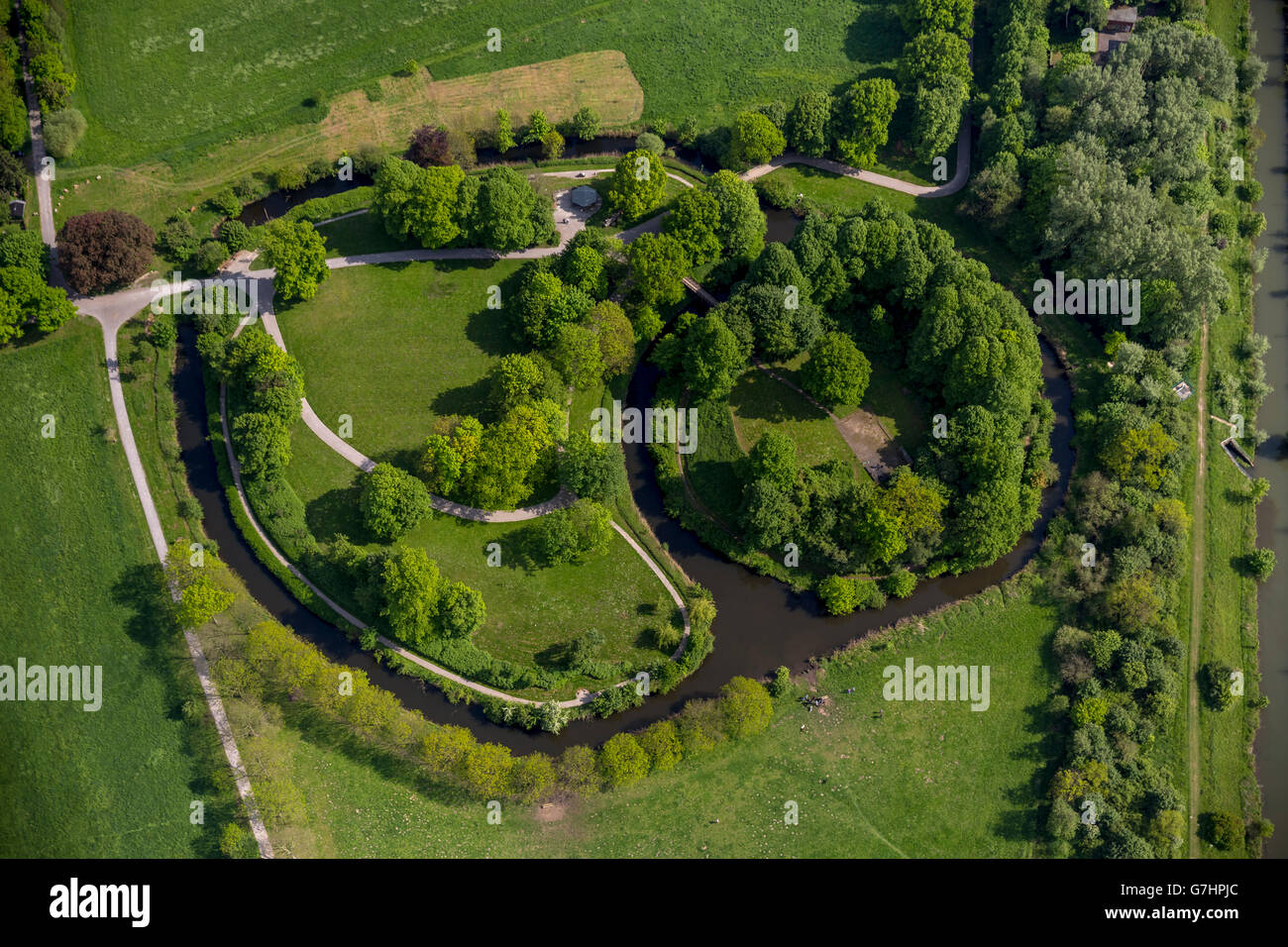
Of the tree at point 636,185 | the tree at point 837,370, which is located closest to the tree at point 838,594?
the tree at point 837,370

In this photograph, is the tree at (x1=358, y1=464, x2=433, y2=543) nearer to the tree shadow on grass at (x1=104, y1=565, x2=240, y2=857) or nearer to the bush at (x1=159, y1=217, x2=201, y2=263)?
the tree shadow on grass at (x1=104, y1=565, x2=240, y2=857)

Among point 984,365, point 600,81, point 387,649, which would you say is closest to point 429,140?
point 600,81

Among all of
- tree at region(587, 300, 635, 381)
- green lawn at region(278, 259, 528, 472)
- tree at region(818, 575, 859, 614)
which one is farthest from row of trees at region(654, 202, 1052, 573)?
green lawn at region(278, 259, 528, 472)

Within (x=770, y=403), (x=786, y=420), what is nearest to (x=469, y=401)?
(x=770, y=403)

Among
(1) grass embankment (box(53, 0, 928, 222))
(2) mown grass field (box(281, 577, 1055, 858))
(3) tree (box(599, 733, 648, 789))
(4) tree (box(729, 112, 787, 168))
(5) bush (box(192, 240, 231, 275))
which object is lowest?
(2) mown grass field (box(281, 577, 1055, 858))

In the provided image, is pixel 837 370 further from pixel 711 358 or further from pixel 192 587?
pixel 192 587

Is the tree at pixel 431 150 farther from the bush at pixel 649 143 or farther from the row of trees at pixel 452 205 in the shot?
the bush at pixel 649 143
